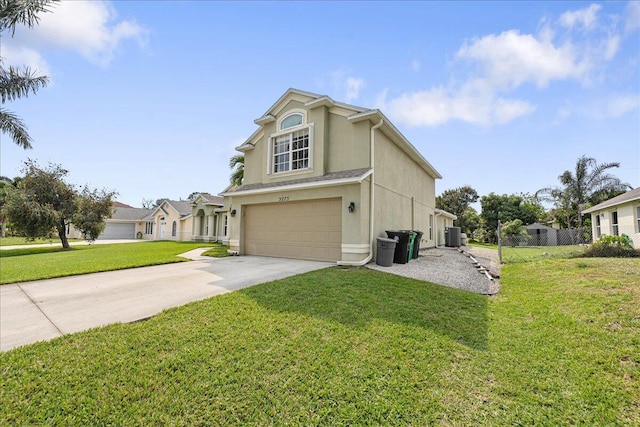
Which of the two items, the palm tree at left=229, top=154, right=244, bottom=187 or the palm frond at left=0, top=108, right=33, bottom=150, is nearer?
the palm frond at left=0, top=108, right=33, bottom=150

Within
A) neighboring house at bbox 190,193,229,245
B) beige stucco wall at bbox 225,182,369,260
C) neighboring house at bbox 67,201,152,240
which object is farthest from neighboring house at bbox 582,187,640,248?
neighboring house at bbox 67,201,152,240

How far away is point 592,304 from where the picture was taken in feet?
15.7

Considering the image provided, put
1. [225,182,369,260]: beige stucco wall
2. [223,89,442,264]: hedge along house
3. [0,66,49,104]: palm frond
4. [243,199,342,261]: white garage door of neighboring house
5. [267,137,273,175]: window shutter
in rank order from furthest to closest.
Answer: [267,137,273,175]: window shutter < [0,66,49,104]: palm frond < [243,199,342,261]: white garage door of neighboring house < [223,89,442,264]: hedge along house < [225,182,369,260]: beige stucco wall

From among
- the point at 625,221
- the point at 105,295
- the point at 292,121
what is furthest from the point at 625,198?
Answer: the point at 105,295

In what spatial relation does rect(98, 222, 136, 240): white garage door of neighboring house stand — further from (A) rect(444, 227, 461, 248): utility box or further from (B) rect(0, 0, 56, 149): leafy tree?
(A) rect(444, 227, 461, 248): utility box

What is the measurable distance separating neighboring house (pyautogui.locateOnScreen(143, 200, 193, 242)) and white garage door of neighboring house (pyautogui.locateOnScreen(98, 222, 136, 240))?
5.62m

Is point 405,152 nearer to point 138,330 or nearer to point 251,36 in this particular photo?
point 251,36

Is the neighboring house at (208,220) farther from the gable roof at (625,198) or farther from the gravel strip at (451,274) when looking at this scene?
the gable roof at (625,198)

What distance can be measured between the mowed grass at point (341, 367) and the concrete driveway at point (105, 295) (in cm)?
58

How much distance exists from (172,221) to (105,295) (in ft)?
91.2

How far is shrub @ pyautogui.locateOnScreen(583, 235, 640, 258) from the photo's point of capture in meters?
9.42

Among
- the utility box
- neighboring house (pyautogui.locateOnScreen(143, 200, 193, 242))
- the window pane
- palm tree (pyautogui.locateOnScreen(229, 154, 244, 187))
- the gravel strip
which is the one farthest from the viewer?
neighboring house (pyautogui.locateOnScreen(143, 200, 193, 242))

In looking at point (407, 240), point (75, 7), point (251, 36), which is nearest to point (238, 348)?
point (407, 240)

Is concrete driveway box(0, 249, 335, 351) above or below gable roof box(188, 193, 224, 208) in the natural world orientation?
below
